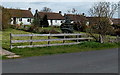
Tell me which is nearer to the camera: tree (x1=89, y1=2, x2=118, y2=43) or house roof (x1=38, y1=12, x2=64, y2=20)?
tree (x1=89, y1=2, x2=118, y2=43)

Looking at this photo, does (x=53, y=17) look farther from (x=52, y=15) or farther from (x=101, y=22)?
(x=101, y=22)

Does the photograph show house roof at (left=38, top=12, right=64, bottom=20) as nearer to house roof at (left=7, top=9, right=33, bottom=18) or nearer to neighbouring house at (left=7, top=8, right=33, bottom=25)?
house roof at (left=7, top=9, right=33, bottom=18)

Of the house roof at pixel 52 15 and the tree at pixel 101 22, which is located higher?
the house roof at pixel 52 15

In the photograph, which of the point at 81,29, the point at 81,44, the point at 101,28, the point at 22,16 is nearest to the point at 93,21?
the point at 101,28

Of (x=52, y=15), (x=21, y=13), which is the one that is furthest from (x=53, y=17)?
(x=21, y=13)

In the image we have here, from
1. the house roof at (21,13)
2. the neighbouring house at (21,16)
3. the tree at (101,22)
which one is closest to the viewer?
the tree at (101,22)

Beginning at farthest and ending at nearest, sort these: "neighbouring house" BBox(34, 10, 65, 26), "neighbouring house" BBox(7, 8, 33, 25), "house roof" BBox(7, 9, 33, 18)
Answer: "neighbouring house" BBox(34, 10, 65, 26) → "neighbouring house" BBox(7, 8, 33, 25) → "house roof" BBox(7, 9, 33, 18)

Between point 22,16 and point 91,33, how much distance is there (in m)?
51.9

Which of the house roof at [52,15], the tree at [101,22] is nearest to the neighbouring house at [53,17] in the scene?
the house roof at [52,15]

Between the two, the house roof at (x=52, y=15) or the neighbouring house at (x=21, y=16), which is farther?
the house roof at (x=52, y=15)

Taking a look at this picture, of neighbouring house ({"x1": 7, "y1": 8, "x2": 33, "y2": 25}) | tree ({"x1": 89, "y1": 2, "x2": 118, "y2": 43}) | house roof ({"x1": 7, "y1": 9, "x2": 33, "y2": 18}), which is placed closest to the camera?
tree ({"x1": 89, "y1": 2, "x2": 118, "y2": 43})

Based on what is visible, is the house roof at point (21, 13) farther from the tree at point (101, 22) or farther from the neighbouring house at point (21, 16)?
the tree at point (101, 22)

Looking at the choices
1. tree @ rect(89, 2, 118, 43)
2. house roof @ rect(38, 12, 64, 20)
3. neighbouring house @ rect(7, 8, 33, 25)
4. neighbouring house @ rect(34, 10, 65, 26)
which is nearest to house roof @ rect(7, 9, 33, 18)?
neighbouring house @ rect(7, 8, 33, 25)

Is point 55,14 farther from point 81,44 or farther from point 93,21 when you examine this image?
point 81,44
